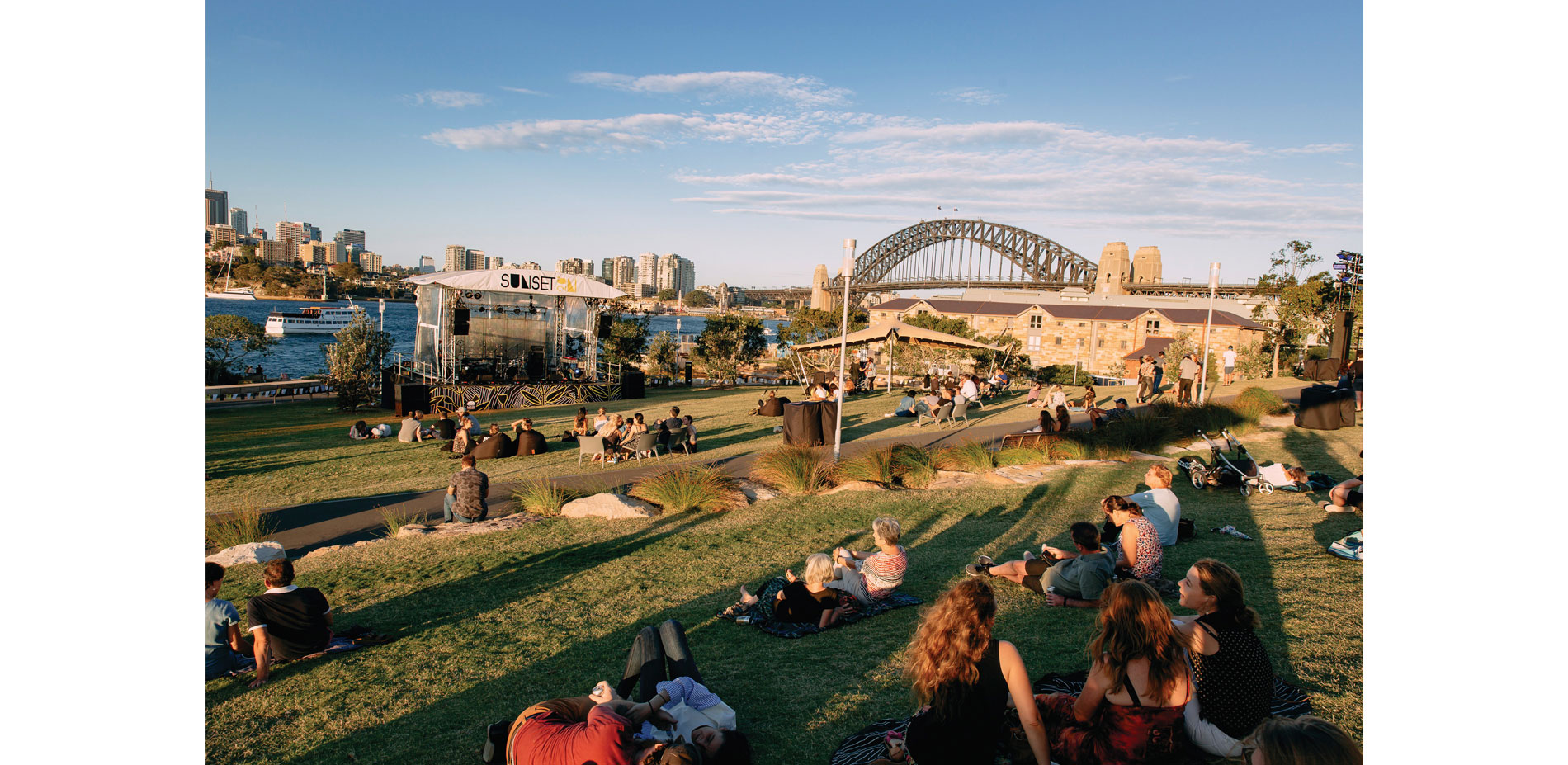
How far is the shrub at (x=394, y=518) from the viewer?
7.93m

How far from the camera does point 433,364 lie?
21641mm

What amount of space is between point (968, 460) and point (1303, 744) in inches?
319

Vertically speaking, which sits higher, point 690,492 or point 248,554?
point 690,492

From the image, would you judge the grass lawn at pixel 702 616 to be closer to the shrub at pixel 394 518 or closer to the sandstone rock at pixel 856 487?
the sandstone rock at pixel 856 487

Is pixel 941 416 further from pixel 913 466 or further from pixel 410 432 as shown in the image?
pixel 410 432

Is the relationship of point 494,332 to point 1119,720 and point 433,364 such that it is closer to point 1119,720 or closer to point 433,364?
point 433,364

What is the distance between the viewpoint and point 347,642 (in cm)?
486

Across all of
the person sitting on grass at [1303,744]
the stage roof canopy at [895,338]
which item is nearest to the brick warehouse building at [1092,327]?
the stage roof canopy at [895,338]

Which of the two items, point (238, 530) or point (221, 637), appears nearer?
point (221, 637)

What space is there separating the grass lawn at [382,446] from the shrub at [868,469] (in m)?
2.74

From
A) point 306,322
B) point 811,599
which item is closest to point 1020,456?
point 811,599

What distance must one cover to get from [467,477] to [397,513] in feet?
4.01
